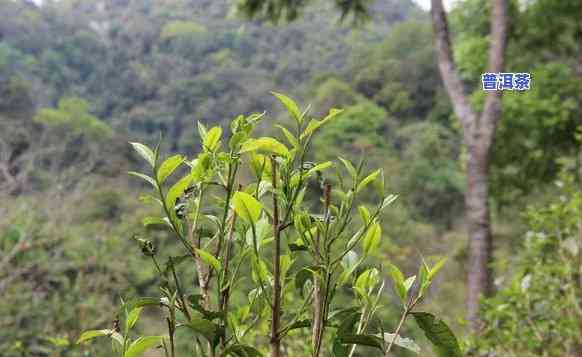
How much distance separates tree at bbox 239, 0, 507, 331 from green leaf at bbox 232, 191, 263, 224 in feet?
8.29

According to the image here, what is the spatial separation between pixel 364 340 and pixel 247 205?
0.14 m

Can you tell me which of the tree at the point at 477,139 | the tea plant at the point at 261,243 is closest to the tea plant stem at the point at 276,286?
the tea plant at the point at 261,243

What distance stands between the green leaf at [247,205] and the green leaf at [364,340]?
12 cm

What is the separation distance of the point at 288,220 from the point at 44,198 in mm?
4489

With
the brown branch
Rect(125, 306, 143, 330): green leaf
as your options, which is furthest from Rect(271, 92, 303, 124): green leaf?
the brown branch

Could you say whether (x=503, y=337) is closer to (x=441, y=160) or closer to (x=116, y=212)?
(x=116, y=212)

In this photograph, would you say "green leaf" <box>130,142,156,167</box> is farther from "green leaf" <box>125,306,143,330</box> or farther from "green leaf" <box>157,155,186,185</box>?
"green leaf" <box>125,306,143,330</box>

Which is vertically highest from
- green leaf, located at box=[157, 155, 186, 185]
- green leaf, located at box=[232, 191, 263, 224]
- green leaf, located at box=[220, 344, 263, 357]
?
green leaf, located at box=[157, 155, 186, 185]

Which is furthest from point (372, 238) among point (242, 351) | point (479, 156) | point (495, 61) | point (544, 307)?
point (495, 61)

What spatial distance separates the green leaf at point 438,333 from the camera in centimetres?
48

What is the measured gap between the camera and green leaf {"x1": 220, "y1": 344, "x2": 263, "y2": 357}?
18.5 inches

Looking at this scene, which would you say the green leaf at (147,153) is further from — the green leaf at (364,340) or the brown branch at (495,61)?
the brown branch at (495,61)

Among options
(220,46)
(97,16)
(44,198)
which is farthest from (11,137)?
(97,16)

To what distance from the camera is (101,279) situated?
416 cm
